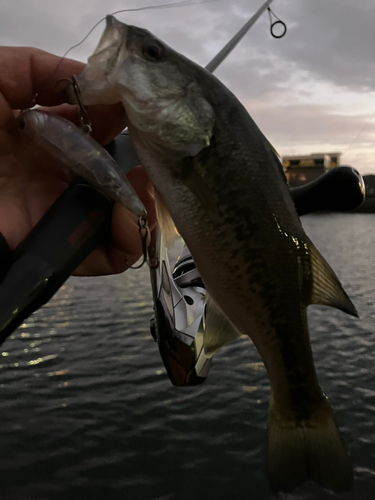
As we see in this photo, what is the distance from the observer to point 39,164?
7.70ft

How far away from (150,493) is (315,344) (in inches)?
224

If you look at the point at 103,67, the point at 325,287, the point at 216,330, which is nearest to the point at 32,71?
the point at 103,67

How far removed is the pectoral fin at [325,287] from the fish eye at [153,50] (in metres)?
1.07

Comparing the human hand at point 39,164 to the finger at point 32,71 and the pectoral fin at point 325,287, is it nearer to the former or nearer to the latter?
the finger at point 32,71

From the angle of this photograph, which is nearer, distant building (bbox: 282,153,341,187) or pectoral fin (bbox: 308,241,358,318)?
pectoral fin (bbox: 308,241,358,318)

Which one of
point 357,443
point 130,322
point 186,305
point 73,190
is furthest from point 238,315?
point 130,322

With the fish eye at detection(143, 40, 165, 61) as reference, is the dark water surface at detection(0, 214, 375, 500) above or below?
below

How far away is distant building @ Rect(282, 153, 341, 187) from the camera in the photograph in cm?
6317

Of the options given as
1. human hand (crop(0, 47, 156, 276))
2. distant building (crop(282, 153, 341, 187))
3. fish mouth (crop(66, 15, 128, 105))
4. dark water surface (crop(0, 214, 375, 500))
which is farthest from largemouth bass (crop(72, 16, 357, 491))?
Answer: distant building (crop(282, 153, 341, 187))

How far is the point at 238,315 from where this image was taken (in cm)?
179

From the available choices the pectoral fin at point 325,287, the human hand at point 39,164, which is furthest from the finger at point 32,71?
the pectoral fin at point 325,287

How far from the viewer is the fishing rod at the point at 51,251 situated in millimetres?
1799

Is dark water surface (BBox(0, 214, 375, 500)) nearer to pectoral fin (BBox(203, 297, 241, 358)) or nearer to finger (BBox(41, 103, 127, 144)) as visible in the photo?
pectoral fin (BBox(203, 297, 241, 358))

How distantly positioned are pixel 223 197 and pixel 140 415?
5.63 metres
